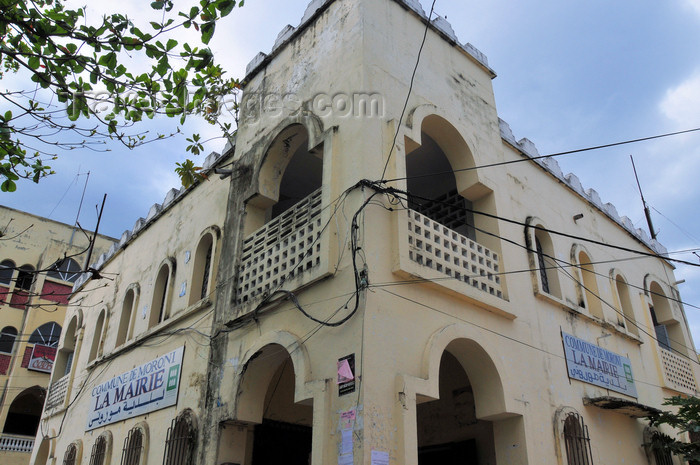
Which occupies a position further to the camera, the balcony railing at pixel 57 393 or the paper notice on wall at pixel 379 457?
the balcony railing at pixel 57 393

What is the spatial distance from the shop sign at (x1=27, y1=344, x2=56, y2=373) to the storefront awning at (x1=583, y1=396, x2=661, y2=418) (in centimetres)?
1993

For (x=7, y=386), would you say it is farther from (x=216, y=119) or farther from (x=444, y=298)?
(x=444, y=298)

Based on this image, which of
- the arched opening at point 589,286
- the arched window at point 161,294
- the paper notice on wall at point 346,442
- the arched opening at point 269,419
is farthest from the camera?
the arched window at point 161,294

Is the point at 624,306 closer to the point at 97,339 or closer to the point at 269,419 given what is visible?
the point at 269,419

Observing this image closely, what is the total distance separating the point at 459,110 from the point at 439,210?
5.87 feet

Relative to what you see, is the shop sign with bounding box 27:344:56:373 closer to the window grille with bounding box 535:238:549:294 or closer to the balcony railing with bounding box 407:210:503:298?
the window grille with bounding box 535:238:549:294

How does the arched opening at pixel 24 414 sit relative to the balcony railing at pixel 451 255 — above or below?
above

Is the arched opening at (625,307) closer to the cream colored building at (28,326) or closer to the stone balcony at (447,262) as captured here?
the stone balcony at (447,262)

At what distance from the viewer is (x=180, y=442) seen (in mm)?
8148

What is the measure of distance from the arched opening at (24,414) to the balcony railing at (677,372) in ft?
67.8

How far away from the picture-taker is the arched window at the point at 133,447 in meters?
9.09

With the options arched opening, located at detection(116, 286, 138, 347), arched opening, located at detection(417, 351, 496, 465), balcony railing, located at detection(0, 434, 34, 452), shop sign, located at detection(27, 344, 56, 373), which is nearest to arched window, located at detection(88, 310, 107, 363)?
arched opening, located at detection(116, 286, 138, 347)

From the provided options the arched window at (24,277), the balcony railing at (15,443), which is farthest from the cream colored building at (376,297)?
the balcony railing at (15,443)

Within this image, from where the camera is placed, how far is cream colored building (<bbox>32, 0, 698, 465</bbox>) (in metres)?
6.29
